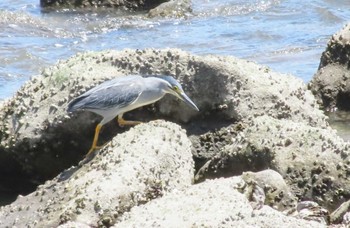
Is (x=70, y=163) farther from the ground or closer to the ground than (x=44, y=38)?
farther from the ground

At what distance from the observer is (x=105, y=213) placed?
538 cm

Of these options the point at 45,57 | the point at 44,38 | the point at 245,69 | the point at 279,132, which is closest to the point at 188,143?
the point at 279,132

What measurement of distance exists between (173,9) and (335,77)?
21.3 feet

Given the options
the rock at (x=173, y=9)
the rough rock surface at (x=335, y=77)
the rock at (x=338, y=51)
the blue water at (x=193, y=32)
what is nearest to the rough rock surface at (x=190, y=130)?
the rough rock surface at (x=335, y=77)

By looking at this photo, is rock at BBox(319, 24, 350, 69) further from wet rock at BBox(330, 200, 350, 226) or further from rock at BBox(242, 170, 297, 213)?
wet rock at BBox(330, 200, 350, 226)

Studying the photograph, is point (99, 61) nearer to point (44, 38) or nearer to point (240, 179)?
point (240, 179)

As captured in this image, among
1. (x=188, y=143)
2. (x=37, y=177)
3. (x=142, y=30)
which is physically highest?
(x=188, y=143)

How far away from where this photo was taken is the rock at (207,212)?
4.36 m

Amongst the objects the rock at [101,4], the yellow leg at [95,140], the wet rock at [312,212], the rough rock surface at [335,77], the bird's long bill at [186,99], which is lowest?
the rock at [101,4]

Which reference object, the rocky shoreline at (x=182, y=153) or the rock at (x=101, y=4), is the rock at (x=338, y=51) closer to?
the rocky shoreline at (x=182, y=153)

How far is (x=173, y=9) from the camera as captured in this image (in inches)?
610

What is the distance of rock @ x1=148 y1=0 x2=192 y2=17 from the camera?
50.4 ft

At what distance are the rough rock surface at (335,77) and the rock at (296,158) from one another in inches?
109

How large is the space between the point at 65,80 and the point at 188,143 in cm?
120
